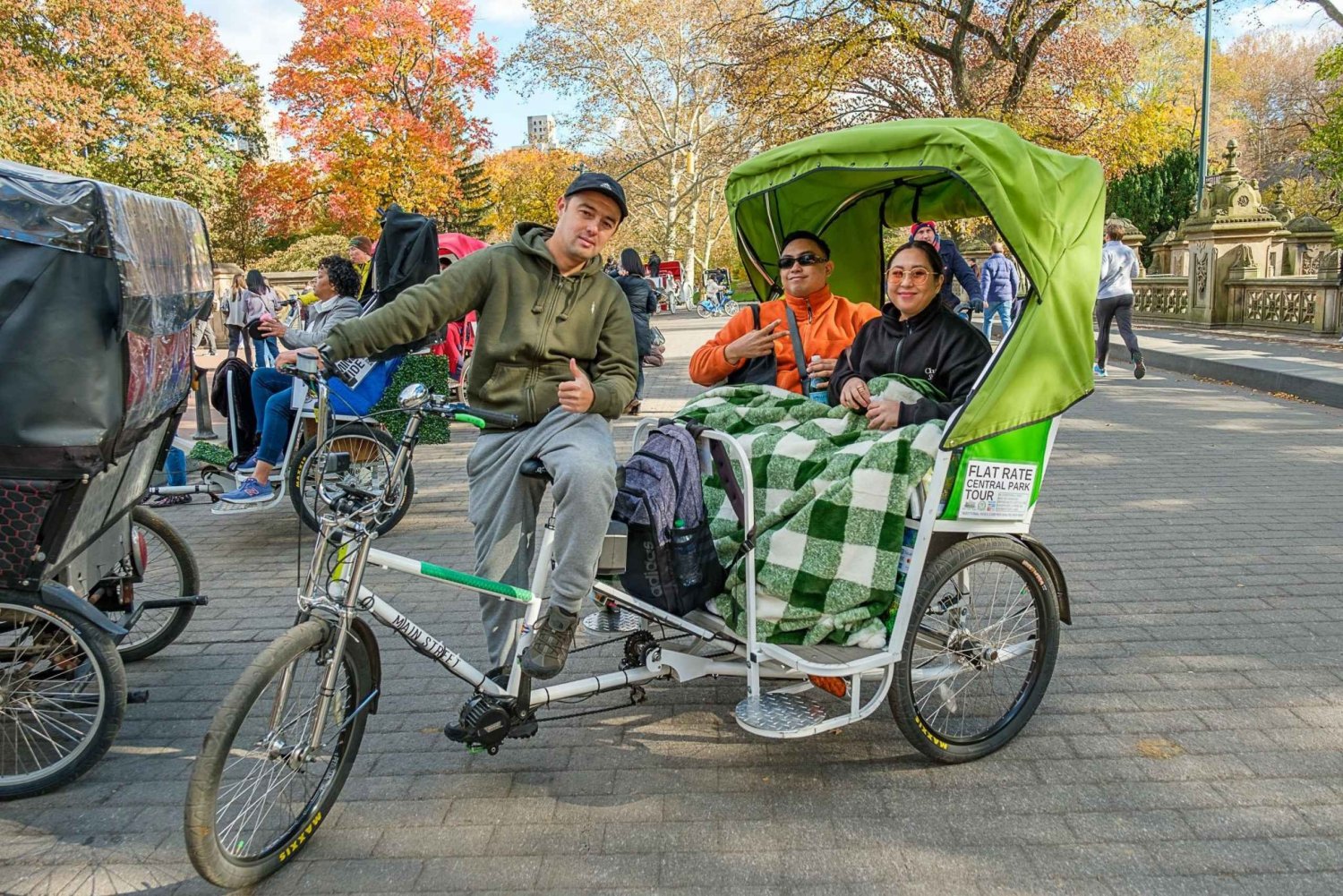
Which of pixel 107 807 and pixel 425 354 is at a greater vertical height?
pixel 425 354

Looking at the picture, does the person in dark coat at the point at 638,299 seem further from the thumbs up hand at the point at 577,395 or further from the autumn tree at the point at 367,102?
the autumn tree at the point at 367,102

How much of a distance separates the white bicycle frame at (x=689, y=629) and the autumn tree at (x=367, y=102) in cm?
2946

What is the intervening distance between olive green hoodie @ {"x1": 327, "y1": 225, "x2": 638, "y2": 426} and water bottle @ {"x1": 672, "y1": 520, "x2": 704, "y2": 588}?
49cm

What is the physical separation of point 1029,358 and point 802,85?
73.9 ft

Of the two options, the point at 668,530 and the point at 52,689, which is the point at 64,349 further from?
the point at 668,530

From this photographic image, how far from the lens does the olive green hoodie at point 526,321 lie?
3.61 metres

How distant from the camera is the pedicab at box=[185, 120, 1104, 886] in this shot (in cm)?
301

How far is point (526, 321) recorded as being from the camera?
12.0 feet

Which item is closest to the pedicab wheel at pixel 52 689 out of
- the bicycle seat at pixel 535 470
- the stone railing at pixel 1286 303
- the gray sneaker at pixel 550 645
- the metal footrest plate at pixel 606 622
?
the gray sneaker at pixel 550 645

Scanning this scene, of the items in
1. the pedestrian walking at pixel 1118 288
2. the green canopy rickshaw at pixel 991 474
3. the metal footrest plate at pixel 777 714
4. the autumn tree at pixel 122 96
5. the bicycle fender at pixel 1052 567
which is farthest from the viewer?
the autumn tree at pixel 122 96

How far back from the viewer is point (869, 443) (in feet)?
12.0

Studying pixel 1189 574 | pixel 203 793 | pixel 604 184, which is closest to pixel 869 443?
pixel 604 184

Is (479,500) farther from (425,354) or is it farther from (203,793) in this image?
(425,354)

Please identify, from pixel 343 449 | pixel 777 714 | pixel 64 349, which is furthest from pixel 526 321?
pixel 343 449
